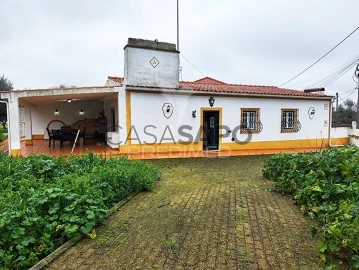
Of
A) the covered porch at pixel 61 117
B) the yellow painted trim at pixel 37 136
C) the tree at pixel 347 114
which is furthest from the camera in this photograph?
the tree at pixel 347 114

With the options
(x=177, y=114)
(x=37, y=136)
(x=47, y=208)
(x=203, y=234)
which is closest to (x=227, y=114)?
(x=177, y=114)

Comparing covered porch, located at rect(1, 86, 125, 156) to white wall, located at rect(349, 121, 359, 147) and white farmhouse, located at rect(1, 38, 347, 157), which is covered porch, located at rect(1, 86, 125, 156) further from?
white wall, located at rect(349, 121, 359, 147)

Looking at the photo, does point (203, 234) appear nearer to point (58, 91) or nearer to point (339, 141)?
point (58, 91)

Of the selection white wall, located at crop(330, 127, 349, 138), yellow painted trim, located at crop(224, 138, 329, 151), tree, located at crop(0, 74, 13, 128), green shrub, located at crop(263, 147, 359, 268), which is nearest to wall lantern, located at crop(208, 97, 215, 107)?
yellow painted trim, located at crop(224, 138, 329, 151)

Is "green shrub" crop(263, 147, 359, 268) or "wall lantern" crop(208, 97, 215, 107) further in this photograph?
"wall lantern" crop(208, 97, 215, 107)

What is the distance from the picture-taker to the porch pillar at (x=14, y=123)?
10.1m

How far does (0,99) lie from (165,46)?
703 centimetres

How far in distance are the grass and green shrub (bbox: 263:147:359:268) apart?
0.77 ft

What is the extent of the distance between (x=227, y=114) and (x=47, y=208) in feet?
34.5

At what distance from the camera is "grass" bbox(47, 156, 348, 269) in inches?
120

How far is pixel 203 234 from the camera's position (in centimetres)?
374

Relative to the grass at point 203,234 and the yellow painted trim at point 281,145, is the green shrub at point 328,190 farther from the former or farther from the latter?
the yellow painted trim at point 281,145

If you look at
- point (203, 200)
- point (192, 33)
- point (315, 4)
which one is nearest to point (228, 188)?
point (203, 200)

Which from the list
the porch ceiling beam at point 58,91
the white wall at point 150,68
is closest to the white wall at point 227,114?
the white wall at point 150,68
